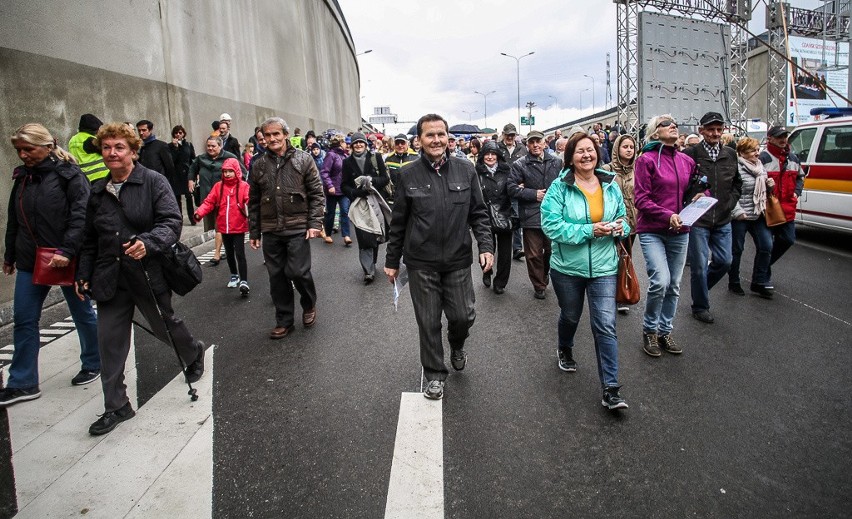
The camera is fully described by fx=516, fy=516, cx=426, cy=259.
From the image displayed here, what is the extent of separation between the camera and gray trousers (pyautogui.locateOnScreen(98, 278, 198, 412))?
335cm

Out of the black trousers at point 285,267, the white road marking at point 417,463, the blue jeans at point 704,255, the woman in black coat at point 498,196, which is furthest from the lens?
the woman in black coat at point 498,196

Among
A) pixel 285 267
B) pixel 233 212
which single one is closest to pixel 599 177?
pixel 285 267

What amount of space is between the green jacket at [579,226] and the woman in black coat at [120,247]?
261 cm

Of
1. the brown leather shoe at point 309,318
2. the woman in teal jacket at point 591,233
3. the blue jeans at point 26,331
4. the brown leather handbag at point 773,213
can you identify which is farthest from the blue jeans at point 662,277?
the blue jeans at point 26,331

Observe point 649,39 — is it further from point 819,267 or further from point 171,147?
point 171,147

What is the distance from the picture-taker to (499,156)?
267 inches

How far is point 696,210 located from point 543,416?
2.22 m

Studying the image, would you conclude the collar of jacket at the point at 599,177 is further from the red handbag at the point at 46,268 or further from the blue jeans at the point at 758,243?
the red handbag at the point at 46,268

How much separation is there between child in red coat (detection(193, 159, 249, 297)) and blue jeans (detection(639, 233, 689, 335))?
181 inches

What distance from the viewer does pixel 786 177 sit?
6047 mm

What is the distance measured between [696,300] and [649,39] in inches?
699

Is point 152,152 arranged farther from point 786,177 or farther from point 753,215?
point 786,177

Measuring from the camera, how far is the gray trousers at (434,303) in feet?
12.0

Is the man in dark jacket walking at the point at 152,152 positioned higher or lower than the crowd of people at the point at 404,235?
higher
